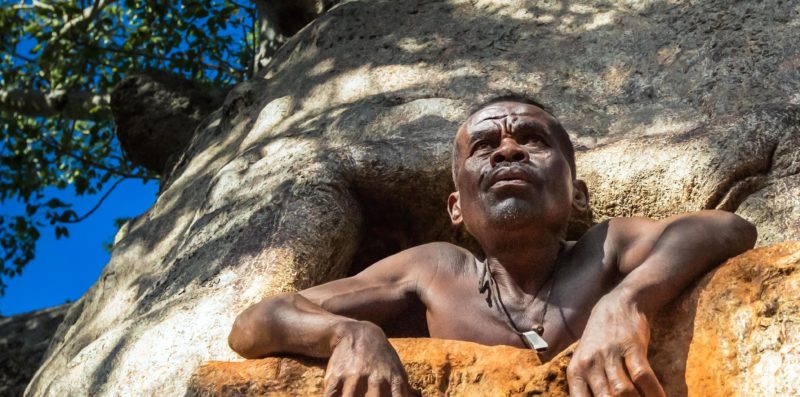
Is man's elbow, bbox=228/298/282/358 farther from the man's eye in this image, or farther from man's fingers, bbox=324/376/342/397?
the man's eye

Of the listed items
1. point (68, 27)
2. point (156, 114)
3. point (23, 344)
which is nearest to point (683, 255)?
point (156, 114)

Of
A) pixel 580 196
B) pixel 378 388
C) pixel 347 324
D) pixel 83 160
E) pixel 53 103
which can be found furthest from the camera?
pixel 83 160

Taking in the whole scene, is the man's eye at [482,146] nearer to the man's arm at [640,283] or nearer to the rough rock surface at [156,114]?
the man's arm at [640,283]

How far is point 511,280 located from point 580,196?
1.60 feet

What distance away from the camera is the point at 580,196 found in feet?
13.1

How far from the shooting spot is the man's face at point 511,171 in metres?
3.55

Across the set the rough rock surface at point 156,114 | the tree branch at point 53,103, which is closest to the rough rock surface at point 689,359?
the rough rock surface at point 156,114

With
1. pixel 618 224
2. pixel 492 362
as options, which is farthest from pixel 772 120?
pixel 492 362

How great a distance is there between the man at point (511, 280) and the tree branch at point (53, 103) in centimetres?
540

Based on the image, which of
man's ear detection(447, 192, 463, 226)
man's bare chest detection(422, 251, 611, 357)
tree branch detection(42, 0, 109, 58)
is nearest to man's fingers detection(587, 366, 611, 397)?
man's bare chest detection(422, 251, 611, 357)

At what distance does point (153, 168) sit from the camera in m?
7.39

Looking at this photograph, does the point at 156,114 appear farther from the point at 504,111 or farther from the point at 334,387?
the point at 334,387

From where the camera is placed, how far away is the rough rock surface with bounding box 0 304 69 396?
21.4 feet

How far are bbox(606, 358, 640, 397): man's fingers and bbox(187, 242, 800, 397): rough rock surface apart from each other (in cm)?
13
